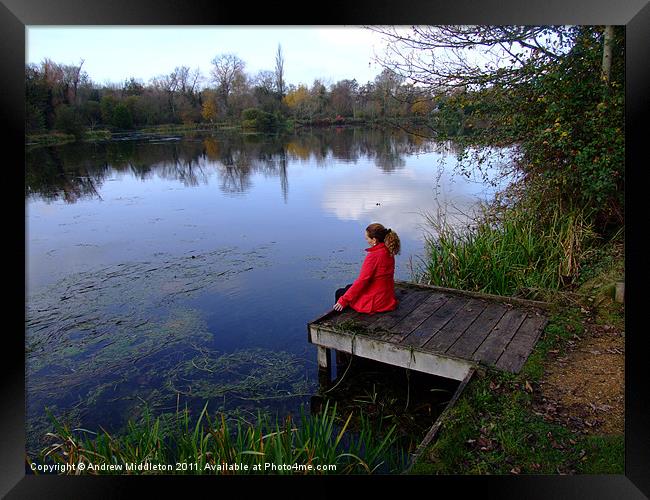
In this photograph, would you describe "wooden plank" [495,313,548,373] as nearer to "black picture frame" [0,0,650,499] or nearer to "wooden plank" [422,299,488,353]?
"wooden plank" [422,299,488,353]

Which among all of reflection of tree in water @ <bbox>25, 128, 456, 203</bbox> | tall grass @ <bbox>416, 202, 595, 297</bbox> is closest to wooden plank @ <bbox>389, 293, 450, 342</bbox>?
tall grass @ <bbox>416, 202, 595, 297</bbox>

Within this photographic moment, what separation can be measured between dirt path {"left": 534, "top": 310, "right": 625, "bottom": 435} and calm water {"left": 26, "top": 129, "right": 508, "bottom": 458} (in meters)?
→ 2.04

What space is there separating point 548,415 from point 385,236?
5.96 ft

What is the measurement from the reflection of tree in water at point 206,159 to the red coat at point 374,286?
5776mm

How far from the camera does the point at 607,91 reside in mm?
4395

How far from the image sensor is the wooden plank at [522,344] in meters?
3.46

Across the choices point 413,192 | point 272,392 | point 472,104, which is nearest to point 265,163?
point 413,192

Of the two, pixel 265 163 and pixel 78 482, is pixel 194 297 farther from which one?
pixel 265 163

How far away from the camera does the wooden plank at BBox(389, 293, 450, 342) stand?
13.0ft

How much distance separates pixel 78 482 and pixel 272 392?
1815 millimetres

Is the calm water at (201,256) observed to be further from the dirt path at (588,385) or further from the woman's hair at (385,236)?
the dirt path at (588,385)

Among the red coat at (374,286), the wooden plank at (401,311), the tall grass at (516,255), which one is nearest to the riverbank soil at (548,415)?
the wooden plank at (401,311)
